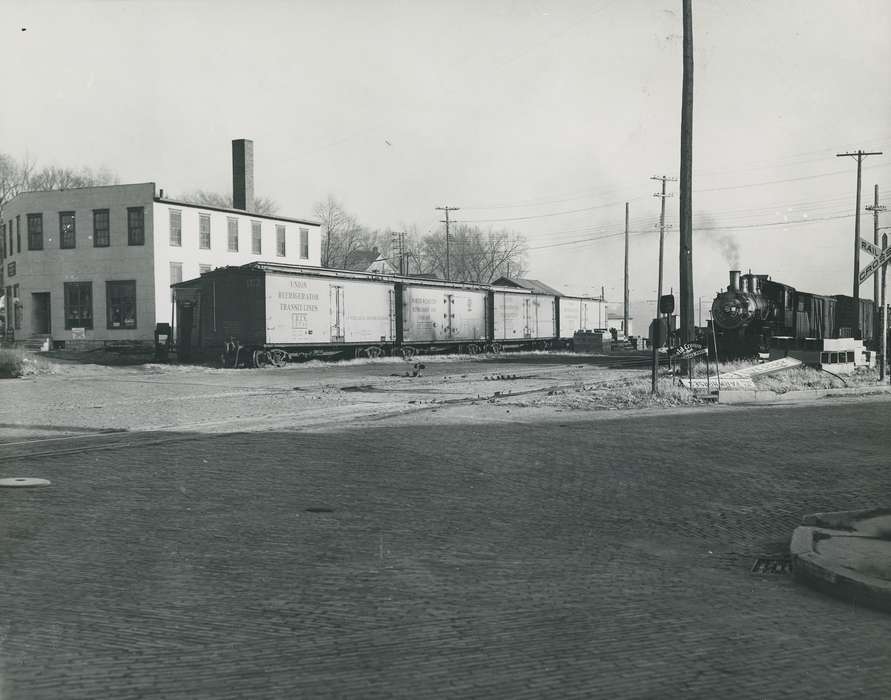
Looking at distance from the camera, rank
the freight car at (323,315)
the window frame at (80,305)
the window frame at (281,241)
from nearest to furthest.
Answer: the freight car at (323,315)
the window frame at (80,305)
the window frame at (281,241)

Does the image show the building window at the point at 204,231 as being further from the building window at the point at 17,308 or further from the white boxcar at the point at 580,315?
the white boxcar at the point at 580,315

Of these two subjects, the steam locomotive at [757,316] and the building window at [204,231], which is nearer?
the steam locomotive at [757,316]

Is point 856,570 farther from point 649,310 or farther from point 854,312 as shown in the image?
point 649,310

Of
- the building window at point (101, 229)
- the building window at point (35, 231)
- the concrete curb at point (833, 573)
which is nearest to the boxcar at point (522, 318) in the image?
the building window at point (101, 229)

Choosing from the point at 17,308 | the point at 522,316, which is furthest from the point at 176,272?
the point at 522,316

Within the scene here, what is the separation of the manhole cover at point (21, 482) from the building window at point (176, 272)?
32640mm

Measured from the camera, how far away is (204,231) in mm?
41406

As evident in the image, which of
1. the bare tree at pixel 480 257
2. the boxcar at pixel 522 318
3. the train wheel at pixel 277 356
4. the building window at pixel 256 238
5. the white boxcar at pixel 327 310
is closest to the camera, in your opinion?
the white boxcar at pixel 327 310

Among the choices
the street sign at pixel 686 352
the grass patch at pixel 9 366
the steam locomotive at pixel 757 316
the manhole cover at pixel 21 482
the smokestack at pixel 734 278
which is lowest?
the manhole cover at pixel 21 482

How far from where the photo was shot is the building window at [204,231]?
41.2 metres

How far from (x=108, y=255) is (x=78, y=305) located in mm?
3141

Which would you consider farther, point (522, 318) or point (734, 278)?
point (522, 318)

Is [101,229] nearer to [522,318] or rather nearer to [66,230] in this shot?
[66,230]

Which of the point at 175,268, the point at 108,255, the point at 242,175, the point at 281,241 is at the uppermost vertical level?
the point at 242,175
